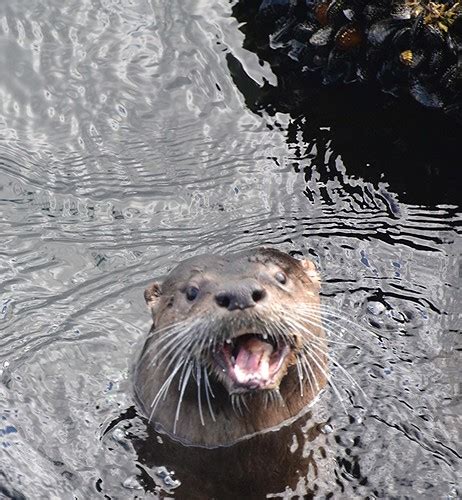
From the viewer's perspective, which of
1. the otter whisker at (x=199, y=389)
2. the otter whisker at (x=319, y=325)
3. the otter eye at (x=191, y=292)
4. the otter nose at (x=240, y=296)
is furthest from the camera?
the otter eye at (x=191, y=292)

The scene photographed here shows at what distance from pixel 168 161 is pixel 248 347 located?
3.07 m

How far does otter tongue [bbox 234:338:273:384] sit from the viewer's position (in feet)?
18.3

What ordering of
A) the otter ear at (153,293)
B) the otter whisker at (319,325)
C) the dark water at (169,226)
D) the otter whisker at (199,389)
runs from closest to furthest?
the otter whisker at (199,389) < the otter whisker at (319,325) < the dark water at (169,226) < the otter ear at (153,293)

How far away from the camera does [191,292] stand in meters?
6.00

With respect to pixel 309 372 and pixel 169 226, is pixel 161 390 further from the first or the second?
pixel 169 226

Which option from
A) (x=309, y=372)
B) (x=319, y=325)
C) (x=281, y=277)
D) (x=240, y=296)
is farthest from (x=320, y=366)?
(x=240, y=296)

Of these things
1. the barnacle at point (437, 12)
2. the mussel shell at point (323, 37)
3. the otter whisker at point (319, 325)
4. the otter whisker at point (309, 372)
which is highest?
the barnacle at point (437, 12)

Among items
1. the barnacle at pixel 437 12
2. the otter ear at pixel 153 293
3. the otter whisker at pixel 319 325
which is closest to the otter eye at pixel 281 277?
the otter whisker at pixel 319 325

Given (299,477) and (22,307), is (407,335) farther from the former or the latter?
(22,307)

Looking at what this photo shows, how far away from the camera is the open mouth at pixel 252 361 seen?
5535 millimetres

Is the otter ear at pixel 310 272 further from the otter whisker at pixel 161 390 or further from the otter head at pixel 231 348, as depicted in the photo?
the otter whisker at pixel 161 390

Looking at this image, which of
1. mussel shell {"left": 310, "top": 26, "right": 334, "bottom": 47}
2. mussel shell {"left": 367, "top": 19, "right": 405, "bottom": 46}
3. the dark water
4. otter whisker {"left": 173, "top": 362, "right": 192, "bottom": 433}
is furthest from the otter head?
mussel shell {"left": 310, "top": 26, "right": 334, "bottom": 47}

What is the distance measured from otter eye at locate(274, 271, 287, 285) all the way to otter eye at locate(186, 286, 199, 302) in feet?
1.26

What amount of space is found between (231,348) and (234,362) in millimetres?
69
